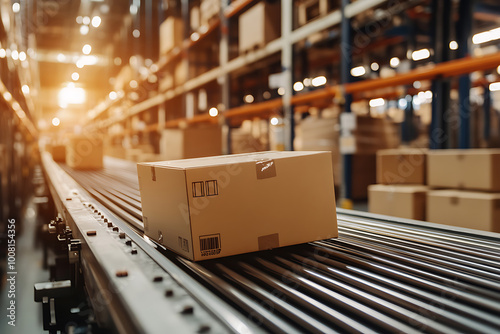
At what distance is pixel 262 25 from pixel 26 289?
320cm

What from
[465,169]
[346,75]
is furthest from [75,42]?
[465,169]

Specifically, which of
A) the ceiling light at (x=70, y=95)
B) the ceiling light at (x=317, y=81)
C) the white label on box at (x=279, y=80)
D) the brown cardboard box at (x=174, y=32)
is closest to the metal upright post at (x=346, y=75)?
the white label on box at (x=279, y=80)

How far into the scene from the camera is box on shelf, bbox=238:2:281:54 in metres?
4.20

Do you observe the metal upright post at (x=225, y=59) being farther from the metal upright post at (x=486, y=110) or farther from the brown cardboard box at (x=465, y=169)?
the metal upright post at (x=486, y=110)

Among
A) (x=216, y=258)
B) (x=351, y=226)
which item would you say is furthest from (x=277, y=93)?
(x=216, y=258)

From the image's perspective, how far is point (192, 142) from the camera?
5922 millimetres

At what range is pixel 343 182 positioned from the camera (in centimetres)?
331

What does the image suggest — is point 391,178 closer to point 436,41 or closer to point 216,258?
point 436,41

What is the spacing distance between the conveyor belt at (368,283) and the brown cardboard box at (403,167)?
1.50 meters

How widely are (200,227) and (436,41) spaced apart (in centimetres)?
297

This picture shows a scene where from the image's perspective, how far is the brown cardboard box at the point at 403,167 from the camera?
9.68 ft

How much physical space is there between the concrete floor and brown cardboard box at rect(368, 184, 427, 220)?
246cm

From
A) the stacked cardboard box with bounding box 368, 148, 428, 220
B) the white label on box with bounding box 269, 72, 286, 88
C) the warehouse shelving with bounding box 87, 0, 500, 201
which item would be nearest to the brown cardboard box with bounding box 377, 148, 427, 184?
the stacked cardboard box with bounding box 368, 148, 428, 220

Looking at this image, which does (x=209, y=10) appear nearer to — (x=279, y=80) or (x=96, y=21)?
(x=279, y=80)
